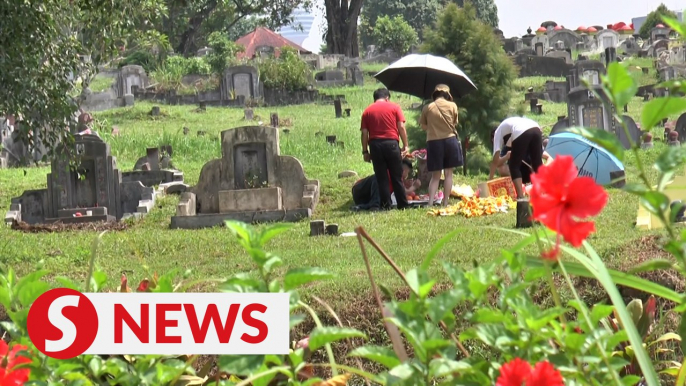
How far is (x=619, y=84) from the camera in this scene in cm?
163

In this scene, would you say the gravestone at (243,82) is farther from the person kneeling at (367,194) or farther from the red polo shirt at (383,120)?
the red polo shirt at (383,120)

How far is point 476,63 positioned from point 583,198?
15.8m

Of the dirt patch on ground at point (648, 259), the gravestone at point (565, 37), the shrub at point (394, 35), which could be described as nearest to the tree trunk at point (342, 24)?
the gravestone at point (565, 37)

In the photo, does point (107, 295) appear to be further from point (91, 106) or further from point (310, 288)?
point (91, 106)

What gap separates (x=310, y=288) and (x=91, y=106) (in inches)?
1097

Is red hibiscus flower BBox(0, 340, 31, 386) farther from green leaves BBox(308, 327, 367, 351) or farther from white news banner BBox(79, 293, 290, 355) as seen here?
green leaves BBox(308, 327, 367, 351)

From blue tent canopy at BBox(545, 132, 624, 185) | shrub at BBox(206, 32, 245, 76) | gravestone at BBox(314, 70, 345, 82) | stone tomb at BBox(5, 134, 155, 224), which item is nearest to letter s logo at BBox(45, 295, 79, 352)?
blue tent canopy at BBox(545, 132, 624, 185)

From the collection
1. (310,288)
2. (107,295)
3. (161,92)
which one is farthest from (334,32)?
(107,295)

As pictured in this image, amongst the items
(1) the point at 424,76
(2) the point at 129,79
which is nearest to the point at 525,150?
(1) the point at 424,76

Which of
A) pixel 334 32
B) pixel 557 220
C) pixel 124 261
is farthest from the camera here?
pixel 334 32

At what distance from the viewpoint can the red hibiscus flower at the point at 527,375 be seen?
5.32 feet

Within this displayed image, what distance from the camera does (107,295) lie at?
1.91 m

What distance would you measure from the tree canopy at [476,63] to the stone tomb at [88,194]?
5019mm

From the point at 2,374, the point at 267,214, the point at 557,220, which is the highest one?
the point at 557,220
